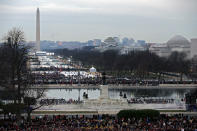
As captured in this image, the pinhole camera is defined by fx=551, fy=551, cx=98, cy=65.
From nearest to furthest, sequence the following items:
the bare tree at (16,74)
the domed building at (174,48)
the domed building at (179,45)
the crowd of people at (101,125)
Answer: the crowd of people at (101,125) → the bare tree at (16,74) → the domed building at (174,48) → the domed building at (179,45)

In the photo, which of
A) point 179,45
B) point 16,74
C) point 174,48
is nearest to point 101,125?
point 16,74

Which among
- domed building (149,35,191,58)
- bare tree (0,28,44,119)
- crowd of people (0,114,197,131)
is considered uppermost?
bare tree (0,28,44,119)

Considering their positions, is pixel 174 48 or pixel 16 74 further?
pixel 174 48

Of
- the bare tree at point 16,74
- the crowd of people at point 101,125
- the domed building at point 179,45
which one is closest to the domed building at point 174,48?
the domed building at point 179,45

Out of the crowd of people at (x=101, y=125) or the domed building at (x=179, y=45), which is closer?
the crowd of people at (x=101, y=125)

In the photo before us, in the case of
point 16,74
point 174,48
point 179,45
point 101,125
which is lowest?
point 174,48

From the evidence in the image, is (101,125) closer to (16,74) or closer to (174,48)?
(16,74)

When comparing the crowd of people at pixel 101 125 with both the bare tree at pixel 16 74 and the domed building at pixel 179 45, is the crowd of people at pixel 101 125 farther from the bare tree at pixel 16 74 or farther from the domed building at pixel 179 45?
the domed building at pixel 179 45

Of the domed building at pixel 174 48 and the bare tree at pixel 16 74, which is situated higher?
the bare tree at pixel 16 74

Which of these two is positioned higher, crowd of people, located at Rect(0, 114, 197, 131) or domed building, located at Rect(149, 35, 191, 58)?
crowd of people, located at Rect(0, 114, 197, 131)

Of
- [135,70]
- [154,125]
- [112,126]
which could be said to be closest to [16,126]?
[112,126]

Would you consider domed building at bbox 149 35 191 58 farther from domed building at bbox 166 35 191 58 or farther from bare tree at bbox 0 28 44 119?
bare tree at bbox 0 28 44 119

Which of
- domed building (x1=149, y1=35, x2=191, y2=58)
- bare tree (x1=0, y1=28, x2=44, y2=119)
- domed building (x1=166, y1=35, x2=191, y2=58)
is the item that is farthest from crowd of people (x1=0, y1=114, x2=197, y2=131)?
domed building (x1=166, y1=35, x2=191, y2=58)

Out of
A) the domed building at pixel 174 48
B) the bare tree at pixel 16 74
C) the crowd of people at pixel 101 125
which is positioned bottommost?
the domed building at pixel 174 48
